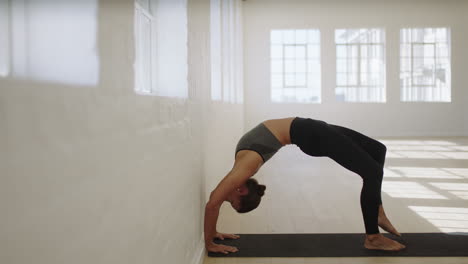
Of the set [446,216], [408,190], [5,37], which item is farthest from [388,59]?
[5,37]

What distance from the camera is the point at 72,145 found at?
2.92 ft

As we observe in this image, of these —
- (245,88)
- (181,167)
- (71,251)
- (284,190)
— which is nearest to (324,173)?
(284,190)

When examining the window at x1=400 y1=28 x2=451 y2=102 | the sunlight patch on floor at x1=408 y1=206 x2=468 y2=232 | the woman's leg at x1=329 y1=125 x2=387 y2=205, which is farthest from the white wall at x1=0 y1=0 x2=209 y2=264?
the window at x1=400 y1=28 x2=451 y2=102

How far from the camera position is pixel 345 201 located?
4.51m

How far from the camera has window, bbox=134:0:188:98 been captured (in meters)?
2.39

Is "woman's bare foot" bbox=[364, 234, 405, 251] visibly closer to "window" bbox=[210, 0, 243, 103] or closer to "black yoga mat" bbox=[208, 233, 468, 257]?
"black yoga mat" bbox=[208, 233, 468, 257]

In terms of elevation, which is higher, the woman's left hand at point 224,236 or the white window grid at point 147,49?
the white window grid at point 147,49

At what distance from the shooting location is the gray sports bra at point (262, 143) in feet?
10.1

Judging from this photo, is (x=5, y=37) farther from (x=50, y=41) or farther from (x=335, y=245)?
(x=335, y=245)

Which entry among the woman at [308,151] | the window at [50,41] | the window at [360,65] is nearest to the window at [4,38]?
the window at [50,41]

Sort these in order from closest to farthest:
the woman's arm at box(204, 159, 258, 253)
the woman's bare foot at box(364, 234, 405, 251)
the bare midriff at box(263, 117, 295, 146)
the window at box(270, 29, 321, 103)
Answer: the woman's arm at box(204, 159, 258, 253) < the woman's bare foot at box(364, 234, 405, 251) < the bare midriff at box(263, 117, 295, 146) < the window at box(270, 29, 321, 103)

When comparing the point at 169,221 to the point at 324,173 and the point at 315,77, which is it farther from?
the point at 315,77

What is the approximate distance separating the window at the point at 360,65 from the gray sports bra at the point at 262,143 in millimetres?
9977

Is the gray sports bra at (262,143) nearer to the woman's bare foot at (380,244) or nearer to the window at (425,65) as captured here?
the woman's bare foot at (380,244)
